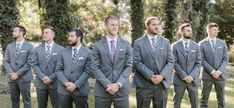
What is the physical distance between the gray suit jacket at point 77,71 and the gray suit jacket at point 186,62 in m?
1.68

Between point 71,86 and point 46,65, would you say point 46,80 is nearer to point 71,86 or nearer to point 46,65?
point 46,65

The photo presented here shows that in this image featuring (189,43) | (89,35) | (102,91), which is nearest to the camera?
(102,91)

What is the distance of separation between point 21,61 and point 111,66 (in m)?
2.14

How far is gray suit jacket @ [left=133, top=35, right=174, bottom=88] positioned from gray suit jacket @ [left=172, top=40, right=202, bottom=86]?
806 millimetres

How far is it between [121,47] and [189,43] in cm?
175

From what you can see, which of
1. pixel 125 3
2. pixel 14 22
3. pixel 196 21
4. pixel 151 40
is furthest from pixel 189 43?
pixel 125 3

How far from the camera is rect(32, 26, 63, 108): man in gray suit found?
23.2ft

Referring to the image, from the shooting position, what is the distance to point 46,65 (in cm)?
709

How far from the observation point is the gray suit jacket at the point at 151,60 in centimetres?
644

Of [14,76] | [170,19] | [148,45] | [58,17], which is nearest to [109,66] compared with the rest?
[148,45]

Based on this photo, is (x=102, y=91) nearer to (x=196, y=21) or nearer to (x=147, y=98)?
(x=147, y=98)

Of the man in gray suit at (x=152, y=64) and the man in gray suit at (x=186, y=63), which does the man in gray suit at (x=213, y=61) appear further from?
the man in gray suit at (x=152, y=64)

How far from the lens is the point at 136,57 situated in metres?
6.48

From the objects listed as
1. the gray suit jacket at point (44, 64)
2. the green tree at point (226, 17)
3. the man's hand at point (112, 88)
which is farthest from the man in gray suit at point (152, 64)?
the green tree at point (226, 17)
